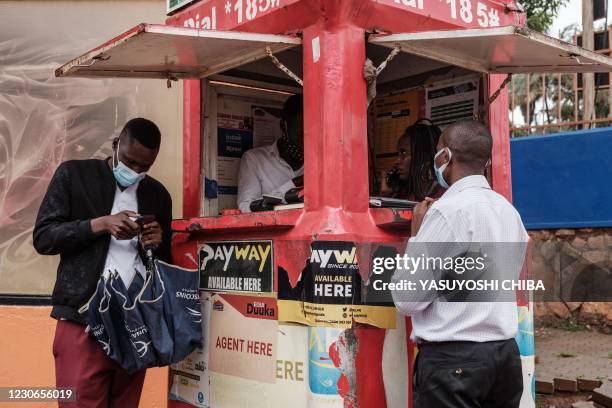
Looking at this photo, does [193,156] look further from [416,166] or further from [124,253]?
[416,166]

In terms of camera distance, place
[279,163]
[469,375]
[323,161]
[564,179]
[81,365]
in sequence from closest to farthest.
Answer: [469,375]
[323,161]
[81,365]
[279,163]
[564,179]

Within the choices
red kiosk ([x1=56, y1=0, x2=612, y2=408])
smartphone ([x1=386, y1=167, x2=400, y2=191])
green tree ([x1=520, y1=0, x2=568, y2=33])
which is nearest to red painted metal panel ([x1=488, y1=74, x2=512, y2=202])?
red kiosk ([x1=56, y1=0, x2=612, y2=408])

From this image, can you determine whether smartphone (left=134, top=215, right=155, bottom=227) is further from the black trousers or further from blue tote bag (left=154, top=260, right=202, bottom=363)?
the black trousers

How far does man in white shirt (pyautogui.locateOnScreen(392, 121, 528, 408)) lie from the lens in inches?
90.2

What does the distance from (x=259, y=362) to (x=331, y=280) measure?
612mm

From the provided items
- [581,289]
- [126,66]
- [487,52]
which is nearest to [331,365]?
[487,52]

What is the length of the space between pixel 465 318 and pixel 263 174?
1719 millimetres

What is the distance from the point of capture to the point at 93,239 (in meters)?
2.88

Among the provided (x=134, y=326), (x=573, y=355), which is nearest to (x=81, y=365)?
(x=134, y=326)

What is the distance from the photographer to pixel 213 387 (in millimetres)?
3215

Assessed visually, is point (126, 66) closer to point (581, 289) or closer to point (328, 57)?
point (328, 57)

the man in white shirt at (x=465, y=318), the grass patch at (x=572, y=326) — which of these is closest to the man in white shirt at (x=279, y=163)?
the man in white shirt at (x=465, y=318)

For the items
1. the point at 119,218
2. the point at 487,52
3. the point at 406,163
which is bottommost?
the point at 119,218

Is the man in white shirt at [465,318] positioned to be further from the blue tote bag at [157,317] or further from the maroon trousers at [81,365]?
the maroon trousers at [81,365]
